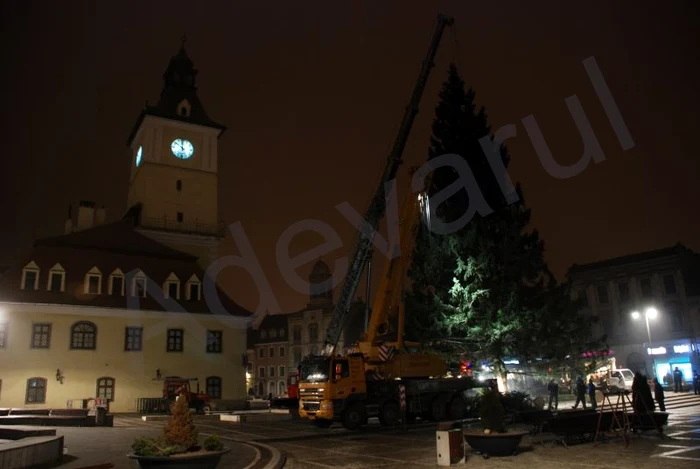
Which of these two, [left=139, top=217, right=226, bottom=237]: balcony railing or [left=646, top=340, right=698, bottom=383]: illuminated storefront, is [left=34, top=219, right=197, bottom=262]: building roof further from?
[left=646, top=340, right=698, bottom=383]: illuminated storefront

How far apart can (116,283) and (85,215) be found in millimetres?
14140

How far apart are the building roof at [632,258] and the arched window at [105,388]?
2064 inches

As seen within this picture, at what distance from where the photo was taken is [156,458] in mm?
10297

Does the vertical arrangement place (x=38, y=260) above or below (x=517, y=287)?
above

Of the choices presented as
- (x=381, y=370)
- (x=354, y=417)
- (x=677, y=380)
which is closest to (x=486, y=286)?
(x=381, y=370)

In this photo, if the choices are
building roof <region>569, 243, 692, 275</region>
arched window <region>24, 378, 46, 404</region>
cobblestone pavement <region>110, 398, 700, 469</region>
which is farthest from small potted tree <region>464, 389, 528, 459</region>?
building roof <region>569, 243, 692, 275</region>

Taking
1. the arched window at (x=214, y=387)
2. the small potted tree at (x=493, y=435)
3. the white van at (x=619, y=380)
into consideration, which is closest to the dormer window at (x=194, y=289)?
the arched window at (x=214, y=387)

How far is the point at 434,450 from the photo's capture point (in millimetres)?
15641

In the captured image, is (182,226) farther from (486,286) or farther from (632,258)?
(632,258)

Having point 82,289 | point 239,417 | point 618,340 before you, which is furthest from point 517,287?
point 618,340

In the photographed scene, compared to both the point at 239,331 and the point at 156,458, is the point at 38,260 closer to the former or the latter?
the point at 239,331

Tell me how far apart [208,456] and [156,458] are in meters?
0.91

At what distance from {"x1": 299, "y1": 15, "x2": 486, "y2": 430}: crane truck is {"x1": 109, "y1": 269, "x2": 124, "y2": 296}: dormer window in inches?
759

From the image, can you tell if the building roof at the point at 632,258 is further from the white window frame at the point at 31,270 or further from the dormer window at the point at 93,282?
the white window frame at the point at 31,270
